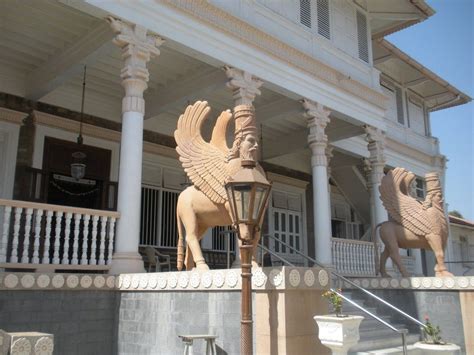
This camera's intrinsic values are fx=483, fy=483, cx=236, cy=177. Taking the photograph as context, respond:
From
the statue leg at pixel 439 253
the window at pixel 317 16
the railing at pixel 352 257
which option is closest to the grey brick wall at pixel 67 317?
the statue leg at pixel 439 253

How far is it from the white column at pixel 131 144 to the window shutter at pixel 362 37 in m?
7.05

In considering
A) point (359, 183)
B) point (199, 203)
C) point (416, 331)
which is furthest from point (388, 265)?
point (199, 203)

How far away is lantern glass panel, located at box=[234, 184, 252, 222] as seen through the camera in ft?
12.6

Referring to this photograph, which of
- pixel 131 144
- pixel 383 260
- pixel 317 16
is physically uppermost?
pixel 317 16

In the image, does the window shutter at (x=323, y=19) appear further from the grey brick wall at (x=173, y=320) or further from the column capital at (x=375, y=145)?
the grey brick wall at (x=173, y=320)

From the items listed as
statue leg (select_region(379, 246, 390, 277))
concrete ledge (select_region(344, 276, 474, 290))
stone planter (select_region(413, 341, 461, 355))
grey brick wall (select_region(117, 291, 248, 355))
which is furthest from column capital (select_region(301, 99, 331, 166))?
grey brick wall (select_region(117, 291, 248, 355))

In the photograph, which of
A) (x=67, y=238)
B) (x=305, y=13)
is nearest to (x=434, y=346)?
(x=67, y=238)

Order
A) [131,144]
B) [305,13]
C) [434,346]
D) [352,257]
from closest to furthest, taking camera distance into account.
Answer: [434,346] → [131,144] → [305,13] → [352,257]

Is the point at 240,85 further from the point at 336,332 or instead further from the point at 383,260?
the point at 336,332

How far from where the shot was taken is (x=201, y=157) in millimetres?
5746

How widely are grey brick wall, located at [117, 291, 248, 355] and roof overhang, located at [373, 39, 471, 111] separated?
1123 centimetres

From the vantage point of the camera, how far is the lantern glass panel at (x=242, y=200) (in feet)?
12.6

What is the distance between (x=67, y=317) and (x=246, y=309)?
129 inches

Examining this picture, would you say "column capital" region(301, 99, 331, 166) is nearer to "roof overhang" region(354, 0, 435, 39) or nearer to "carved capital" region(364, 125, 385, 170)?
"carved capital" region(364, 125, 385, 170)
